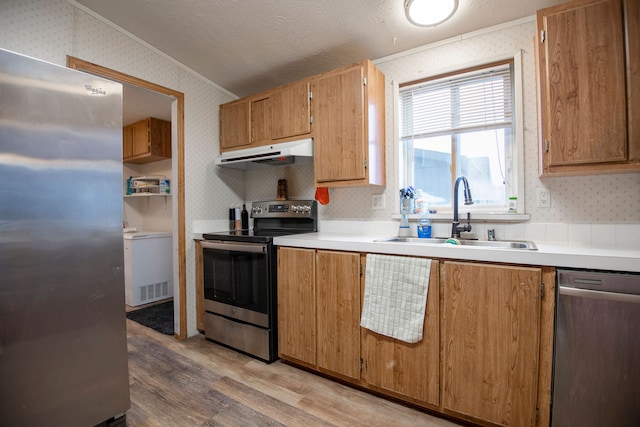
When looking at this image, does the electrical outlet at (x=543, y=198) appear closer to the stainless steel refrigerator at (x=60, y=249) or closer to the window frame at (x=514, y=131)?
the window frame at (x=514, y=131)

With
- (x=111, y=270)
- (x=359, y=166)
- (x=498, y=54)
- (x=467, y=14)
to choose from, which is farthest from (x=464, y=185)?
(x=111, y=270)

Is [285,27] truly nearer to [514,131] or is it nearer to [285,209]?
[285,209]

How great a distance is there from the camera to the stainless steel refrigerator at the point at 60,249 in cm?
125

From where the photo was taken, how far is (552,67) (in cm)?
157

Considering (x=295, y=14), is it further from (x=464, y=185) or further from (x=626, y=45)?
(x=626, y=45)

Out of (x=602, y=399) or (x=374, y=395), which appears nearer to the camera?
(x=602, y=399)

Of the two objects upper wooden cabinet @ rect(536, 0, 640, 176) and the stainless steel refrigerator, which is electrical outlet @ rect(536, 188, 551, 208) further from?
the stainless steel refrigerator

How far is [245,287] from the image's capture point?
2.27 m

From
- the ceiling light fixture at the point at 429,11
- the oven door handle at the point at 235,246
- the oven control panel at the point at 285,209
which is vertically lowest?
the oven door handle at the point at 235,246

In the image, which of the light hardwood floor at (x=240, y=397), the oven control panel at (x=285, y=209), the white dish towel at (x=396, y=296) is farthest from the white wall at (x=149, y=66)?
the white dish towel at (x=396, y=296)

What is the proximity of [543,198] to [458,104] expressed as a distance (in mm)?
868

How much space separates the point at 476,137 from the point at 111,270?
8.02 feet

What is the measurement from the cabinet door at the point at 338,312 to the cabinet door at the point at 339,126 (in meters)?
0.67

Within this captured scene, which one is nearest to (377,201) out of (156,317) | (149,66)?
(149,66)
